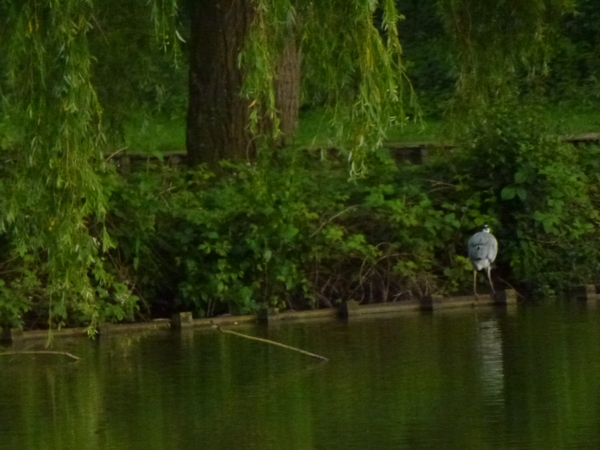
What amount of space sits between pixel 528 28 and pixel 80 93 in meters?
7.19

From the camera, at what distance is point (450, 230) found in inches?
676

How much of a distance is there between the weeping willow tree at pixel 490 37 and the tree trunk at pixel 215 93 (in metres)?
2.43

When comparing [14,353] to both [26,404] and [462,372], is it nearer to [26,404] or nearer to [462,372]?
[26,404]

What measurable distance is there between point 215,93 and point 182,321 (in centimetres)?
345

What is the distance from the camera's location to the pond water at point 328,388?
32.2 feet

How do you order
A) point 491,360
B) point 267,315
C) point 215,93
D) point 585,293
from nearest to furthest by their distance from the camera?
point 491,360
point 267,315
point 585,293
point 215,93

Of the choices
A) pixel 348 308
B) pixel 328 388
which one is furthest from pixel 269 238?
pixel 328 388

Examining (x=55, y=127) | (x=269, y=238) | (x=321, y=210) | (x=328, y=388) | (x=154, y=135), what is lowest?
(x=328, y=388)

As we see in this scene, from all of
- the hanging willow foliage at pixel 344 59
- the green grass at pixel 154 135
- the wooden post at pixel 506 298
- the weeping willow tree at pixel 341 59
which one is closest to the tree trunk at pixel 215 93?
the green grass at pixel 154 135

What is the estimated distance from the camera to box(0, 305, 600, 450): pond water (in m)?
9.80

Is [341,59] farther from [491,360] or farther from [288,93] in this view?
[288,93]

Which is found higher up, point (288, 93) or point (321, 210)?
point (288, 93)

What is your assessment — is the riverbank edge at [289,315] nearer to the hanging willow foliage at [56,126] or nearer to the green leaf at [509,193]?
the green leaf at [509,193]

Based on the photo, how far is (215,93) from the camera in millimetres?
17641
